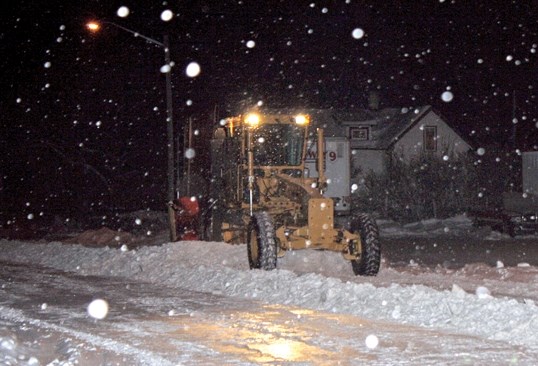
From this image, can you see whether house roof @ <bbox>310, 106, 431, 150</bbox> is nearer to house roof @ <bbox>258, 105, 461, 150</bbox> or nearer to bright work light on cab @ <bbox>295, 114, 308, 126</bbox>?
house roof @ <bbox>258, 105, 461, 150</bbox>

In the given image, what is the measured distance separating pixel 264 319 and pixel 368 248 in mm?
5132

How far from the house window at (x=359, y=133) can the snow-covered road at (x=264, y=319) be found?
136ft

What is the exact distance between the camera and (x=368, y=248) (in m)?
16.8

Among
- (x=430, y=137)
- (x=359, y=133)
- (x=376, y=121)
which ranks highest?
(x=376, y=121)

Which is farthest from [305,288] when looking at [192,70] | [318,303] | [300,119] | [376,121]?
[376,121]

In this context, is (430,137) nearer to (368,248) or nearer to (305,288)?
(368,248)

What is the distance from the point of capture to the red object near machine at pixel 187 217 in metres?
26.2

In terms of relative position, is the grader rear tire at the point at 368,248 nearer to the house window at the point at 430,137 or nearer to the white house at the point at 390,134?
the white house at the point at 390,134

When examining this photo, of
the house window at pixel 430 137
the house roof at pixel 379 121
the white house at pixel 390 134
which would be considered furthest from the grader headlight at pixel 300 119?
the house window at pixel 430 137

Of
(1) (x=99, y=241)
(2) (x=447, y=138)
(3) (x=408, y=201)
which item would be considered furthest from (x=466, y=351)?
(2) (x=447, y=138)

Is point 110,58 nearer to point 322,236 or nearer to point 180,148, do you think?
point 180,148

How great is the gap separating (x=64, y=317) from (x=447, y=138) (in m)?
48.9

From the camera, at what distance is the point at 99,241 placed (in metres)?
32.3

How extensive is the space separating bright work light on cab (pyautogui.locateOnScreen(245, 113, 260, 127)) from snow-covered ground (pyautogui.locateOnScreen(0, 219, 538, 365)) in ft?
10.6
